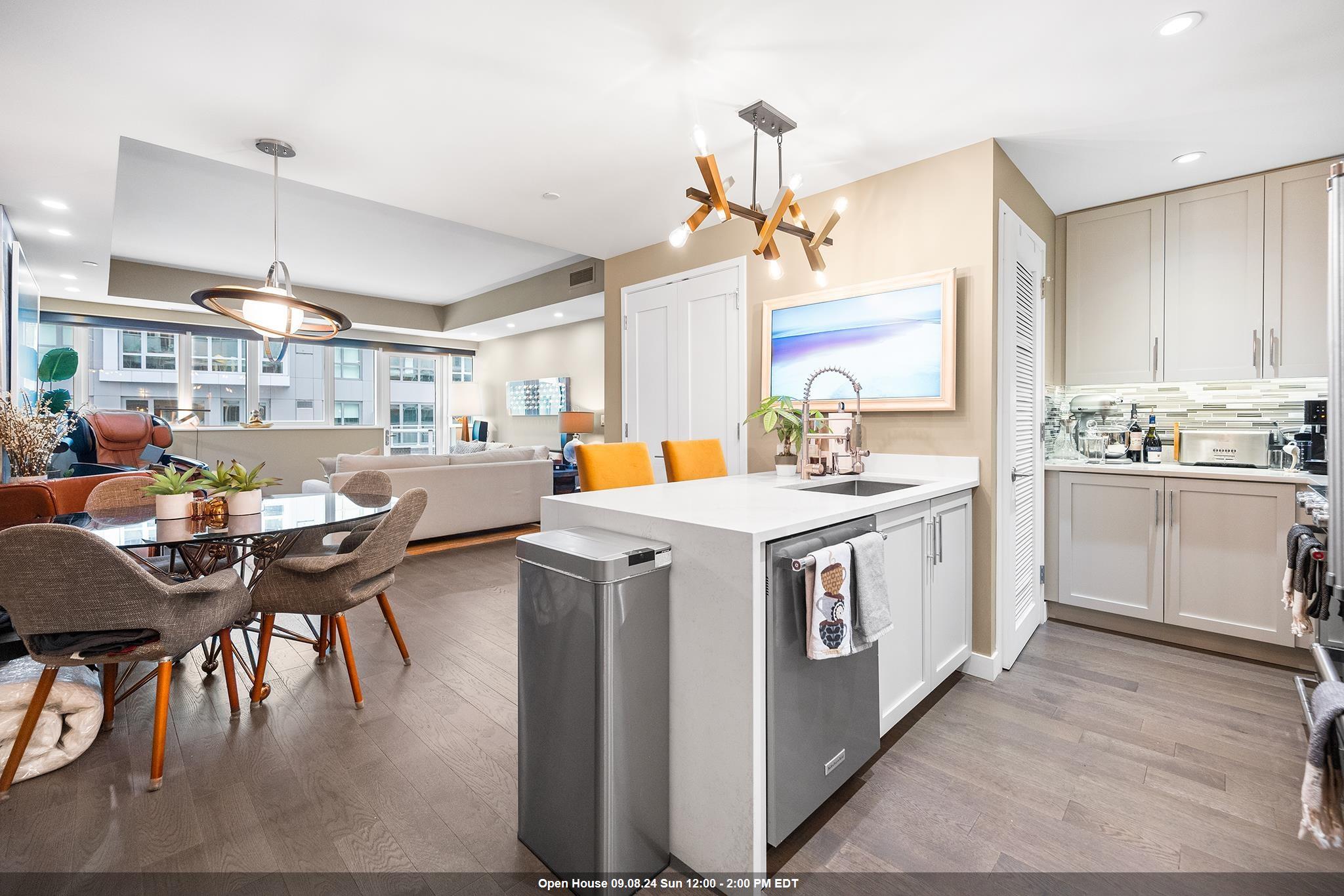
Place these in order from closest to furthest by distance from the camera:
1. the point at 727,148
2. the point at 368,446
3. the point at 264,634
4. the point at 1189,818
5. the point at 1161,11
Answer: the point at 1189,818
the point at 1161,11
the point at 264,634
the point at 727,148
the point at 368,446

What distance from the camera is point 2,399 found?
3.46m

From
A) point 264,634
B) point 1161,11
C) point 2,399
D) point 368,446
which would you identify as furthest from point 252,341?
point 1161,11

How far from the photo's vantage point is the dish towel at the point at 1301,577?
1.88 metres

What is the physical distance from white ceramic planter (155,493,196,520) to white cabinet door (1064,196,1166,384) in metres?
4.66

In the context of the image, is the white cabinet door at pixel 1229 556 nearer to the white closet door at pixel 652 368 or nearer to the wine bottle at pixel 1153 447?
the wine bottle at pixel 1153 447

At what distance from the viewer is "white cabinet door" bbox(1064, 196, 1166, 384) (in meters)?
3.33

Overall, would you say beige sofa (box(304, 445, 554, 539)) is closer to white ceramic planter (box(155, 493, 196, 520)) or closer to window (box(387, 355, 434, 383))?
white ceramic planter (box(155, 493, 196, 520))

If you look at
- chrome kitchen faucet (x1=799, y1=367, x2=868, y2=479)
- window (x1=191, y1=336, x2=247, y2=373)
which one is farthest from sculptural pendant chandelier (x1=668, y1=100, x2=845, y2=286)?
window (x1=191, y1=336, x2=247, y2=373)

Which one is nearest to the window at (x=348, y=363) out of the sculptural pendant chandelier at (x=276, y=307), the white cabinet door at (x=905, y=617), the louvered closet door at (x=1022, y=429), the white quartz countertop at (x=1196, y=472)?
the sculptural pendant chandelier at (x=276, y=307)

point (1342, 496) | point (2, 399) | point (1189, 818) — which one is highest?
point (2, 399)

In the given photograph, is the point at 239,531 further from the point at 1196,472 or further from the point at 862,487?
the point at 1196,472

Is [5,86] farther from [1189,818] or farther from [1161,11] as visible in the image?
[1189,818]

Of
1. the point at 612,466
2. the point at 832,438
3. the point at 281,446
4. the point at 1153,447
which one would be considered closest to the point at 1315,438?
the point at 1153,447

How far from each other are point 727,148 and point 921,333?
4.27ft
